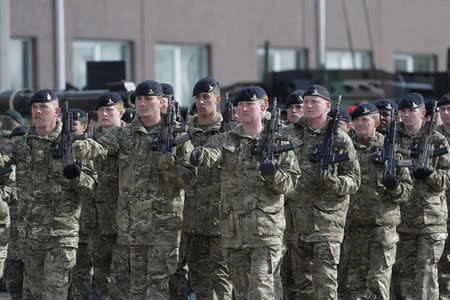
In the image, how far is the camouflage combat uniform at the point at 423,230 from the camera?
1046 cm

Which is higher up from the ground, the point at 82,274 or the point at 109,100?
the point at 109,100

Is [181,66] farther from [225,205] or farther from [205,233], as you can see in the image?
[225,205]

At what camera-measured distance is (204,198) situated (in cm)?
998

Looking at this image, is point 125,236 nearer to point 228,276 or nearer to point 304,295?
point 228,276

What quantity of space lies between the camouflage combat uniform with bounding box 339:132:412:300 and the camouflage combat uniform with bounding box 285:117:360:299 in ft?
2.07

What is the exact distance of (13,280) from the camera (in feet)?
36.8

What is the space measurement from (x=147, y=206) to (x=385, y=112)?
9.86ft

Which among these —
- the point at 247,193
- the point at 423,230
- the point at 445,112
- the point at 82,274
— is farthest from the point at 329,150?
the point at 82,274

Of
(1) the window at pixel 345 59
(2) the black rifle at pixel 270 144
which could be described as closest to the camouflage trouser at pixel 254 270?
(2) the black rifle at pixel 270 144

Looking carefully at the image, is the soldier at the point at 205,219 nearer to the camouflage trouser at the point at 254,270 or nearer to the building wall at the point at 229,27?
the camouflage trouser at the point at 254,270

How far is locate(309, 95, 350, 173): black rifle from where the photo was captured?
9539 mm

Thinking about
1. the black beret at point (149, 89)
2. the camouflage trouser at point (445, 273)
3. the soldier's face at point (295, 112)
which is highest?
the black beret at point (149, 89)

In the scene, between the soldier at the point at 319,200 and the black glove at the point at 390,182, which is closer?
the soldier at the point at 319,200

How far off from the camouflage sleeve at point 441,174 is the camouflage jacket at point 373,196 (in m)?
0.27
